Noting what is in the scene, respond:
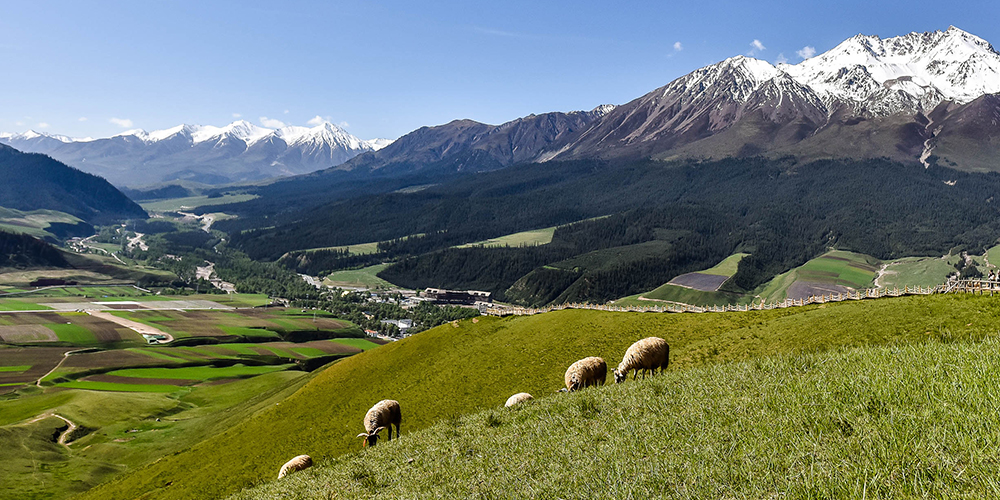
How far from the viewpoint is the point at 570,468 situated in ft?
41.9

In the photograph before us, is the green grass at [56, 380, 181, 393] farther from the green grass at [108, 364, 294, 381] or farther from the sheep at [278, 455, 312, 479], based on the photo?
the sheep at [278, 455, 312, 479]

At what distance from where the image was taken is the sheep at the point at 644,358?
29.2 m

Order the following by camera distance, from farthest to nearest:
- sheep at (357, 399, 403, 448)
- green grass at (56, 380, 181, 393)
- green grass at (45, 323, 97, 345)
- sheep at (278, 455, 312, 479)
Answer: green grass at (45, 323, 97, 345)
green grass at (56, 380, 181, 393)
sheep at (357, 399, 403, 448)
sheep at (278, 455, 312, 479)

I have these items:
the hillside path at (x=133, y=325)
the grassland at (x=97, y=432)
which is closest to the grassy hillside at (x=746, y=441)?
the grassland at (x=97, y=432)

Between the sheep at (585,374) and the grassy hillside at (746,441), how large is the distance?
800cm

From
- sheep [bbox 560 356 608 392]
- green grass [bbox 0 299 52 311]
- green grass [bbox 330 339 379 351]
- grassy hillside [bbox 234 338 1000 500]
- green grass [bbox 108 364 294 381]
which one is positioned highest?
grassy hillside [bbox 234 338 1000 500]

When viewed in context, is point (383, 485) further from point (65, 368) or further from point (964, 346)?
point (65, 368)

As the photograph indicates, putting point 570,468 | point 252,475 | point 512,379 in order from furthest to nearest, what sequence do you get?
1. point 512,379
2. point 252,475
3. point 570,468

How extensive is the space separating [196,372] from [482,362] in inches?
3931

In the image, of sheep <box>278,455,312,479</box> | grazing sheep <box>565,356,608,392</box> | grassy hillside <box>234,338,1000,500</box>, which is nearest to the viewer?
grassy hillside <box>234,338,1000,500</box>

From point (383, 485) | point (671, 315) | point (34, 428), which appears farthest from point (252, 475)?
point (34, 428)

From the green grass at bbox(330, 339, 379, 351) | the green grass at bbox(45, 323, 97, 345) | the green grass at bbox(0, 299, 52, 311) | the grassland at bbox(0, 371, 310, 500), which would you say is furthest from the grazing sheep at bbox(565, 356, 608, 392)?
the green grass at bbox(0, 299, 52, 311)

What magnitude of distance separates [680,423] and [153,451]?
71.5 metres

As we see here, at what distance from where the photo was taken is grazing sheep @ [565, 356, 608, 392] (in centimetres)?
2905
